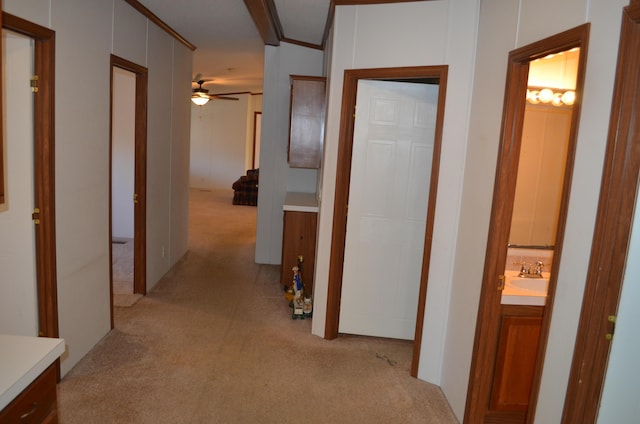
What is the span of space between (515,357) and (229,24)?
3.74m

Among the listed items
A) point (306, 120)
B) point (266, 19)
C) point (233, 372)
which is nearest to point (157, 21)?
point (266, 19)

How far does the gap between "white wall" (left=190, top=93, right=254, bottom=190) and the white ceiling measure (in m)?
5.74

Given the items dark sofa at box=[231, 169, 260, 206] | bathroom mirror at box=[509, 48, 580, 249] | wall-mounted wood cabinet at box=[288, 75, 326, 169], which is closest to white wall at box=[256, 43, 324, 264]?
wall-mounted wood cabinet at box=[288, 75, 326, 169]

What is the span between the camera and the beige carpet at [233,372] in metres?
2.70

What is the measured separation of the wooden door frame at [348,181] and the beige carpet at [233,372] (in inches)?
12.2

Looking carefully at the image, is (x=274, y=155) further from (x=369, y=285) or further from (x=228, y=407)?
(x=228, y=407)

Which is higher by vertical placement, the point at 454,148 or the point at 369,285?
the point at 454,148

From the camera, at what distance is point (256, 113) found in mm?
12828

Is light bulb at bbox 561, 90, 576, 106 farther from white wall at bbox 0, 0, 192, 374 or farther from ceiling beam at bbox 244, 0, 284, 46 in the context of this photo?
white wall at bbox 0, 0, 192, 374

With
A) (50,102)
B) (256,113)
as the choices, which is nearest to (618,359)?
(50,102)

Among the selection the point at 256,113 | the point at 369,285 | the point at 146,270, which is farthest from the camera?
the point at 256,113

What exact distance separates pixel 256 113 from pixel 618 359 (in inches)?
471

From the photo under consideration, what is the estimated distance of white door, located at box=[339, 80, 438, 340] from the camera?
11.4ft

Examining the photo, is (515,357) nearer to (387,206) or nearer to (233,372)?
(387,206)
